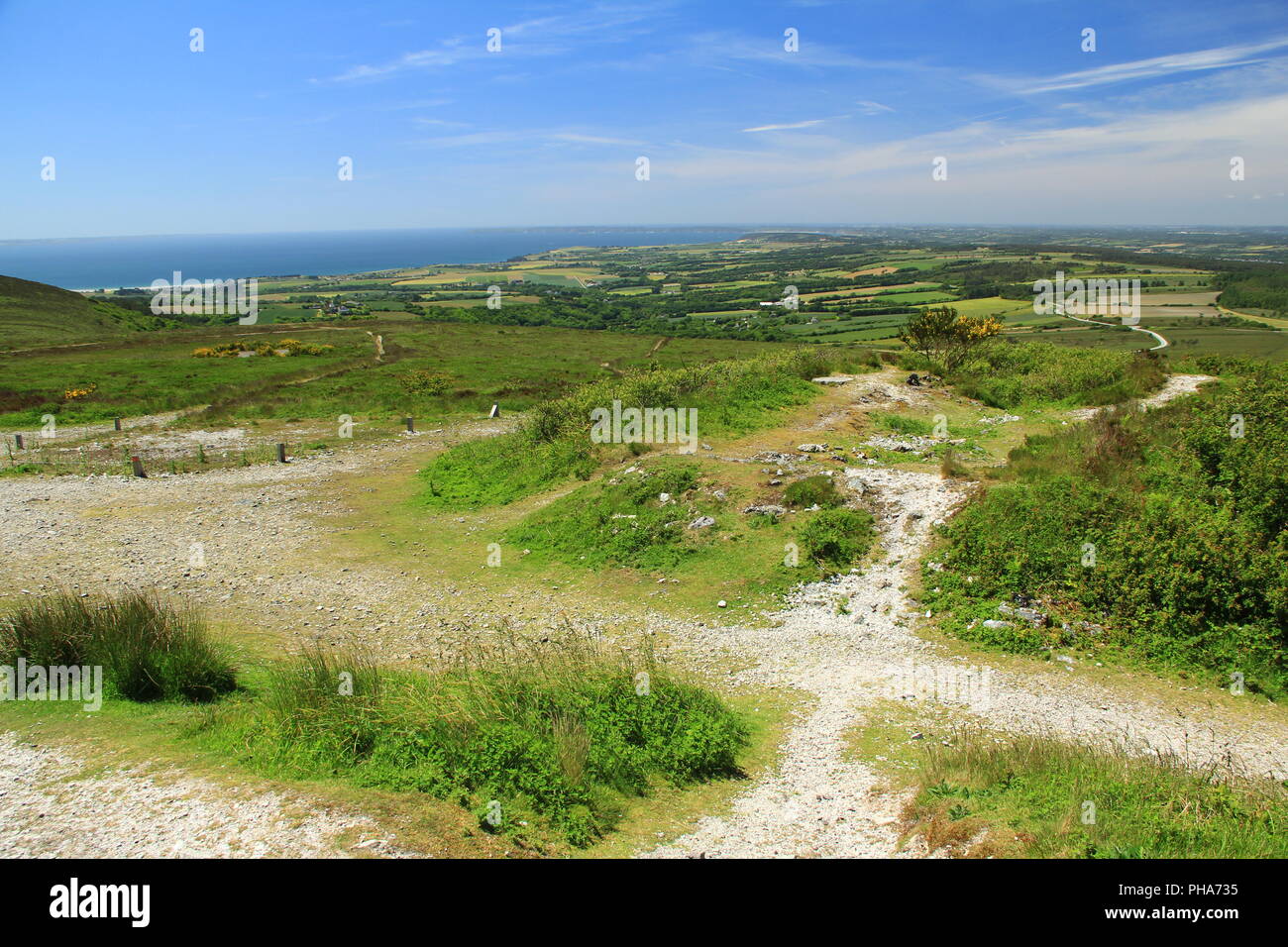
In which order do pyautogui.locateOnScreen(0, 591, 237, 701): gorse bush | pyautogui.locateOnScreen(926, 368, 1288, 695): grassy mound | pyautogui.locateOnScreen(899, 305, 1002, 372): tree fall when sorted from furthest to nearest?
pyautogui.locateOnScreen(899, 305, 1002, 372): tree < pyautogui.locateOnScreen(926, 368, 1288, 695): grassy mound < pyautogui.locateOnScreen(0, 591, 237, 701): gorse bush

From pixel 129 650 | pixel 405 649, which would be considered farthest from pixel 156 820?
pixel 405 649

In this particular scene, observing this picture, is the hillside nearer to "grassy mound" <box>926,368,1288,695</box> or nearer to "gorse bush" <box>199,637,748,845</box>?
"gorse bush" <box>199,637,748,845</box>

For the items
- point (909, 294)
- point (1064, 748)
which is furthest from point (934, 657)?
point (909, 294)

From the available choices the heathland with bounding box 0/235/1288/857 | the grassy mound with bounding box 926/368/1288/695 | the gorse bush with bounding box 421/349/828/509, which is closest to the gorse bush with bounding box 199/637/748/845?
the heathland with bounding box 0/235/1288/857

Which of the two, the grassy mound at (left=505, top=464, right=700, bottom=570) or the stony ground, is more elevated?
the grassy mound at (left=505, top=464, right=700, bottom=570)

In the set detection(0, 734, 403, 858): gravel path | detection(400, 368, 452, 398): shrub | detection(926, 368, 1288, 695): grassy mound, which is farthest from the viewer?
detection(400, 368, 452, 398): shrub

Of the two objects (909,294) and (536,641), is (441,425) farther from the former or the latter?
(909,294)

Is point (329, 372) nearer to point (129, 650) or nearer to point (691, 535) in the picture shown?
point (691, 535)
